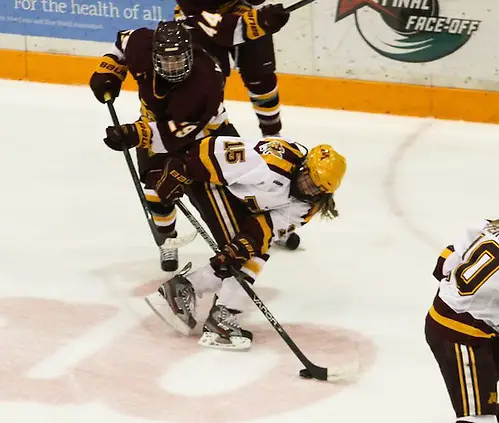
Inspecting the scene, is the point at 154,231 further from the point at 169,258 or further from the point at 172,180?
the point at 172,180

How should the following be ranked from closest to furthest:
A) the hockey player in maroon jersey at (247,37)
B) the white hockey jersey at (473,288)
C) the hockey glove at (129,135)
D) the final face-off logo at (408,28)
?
the white hockey jersey at (473,288), the hockey glove at (129,135), the hockey player in maroon jersey at (247,37), the final face-off logo at (408,28)

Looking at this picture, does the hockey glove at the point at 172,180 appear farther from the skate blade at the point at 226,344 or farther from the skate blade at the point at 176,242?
the skate blade at the point at 226,344

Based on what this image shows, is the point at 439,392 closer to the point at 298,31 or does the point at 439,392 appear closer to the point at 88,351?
the point at 88,351

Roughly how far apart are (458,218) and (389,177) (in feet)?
1.57

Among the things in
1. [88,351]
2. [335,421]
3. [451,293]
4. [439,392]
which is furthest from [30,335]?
[451,293]

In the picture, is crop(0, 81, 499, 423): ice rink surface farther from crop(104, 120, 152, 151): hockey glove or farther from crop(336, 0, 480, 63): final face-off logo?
crop(104, 120, 152, 151): hockey glove

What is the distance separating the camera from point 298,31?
17.4ft

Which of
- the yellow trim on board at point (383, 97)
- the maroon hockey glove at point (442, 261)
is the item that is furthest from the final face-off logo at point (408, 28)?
the maroon hockey glove at point (442, 261)

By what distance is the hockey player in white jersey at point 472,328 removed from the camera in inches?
92.9

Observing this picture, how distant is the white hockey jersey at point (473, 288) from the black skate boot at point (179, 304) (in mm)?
1003

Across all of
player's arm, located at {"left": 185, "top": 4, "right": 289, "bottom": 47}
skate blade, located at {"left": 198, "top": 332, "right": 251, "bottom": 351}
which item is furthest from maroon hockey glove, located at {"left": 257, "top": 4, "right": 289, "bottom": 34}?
skate blade, located at {"left": 198, "top": 332, "right": 251, "bottom": 351}

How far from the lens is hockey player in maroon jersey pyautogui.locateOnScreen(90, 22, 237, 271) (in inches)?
130

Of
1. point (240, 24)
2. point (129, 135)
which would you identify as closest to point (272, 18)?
point (240, 24)

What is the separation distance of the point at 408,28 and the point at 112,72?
1.92m
